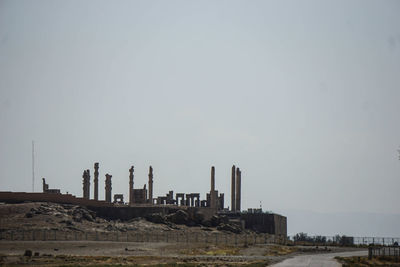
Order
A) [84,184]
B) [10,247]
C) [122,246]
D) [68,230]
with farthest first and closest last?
[84,184], [68,230], [122,246], [10,247]

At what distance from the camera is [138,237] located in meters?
87.8

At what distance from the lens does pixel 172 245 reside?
79.3m

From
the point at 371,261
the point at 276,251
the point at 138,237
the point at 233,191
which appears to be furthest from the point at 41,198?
the point at 371,261

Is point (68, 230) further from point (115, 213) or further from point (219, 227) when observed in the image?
point (219, 227)

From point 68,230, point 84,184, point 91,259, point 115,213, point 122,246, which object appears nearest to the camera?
point 91,259

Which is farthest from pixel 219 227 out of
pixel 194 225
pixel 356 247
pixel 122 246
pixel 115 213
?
pixel 122 246

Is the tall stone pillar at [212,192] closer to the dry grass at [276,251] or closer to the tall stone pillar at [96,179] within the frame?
the tall stone pillar at [96,179]

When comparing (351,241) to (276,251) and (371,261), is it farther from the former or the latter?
(371,261)

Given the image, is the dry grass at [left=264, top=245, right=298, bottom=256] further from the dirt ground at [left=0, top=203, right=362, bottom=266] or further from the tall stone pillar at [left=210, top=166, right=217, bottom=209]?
the tall stone pillar at [left=210, top=166, right=217, bottom=209]

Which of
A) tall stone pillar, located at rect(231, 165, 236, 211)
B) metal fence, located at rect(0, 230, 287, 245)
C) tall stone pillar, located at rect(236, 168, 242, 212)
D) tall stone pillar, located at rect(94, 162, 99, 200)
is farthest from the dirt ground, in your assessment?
tall stone pillar, located at rect(236, 168, 242, 212)

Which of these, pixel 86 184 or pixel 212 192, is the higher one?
pixel 86 184

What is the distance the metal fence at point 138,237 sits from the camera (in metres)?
80.7

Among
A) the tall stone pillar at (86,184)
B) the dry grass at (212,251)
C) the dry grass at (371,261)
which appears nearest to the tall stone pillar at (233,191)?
the tall stone pillar at (86,184)

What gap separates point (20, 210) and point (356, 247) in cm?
4617
